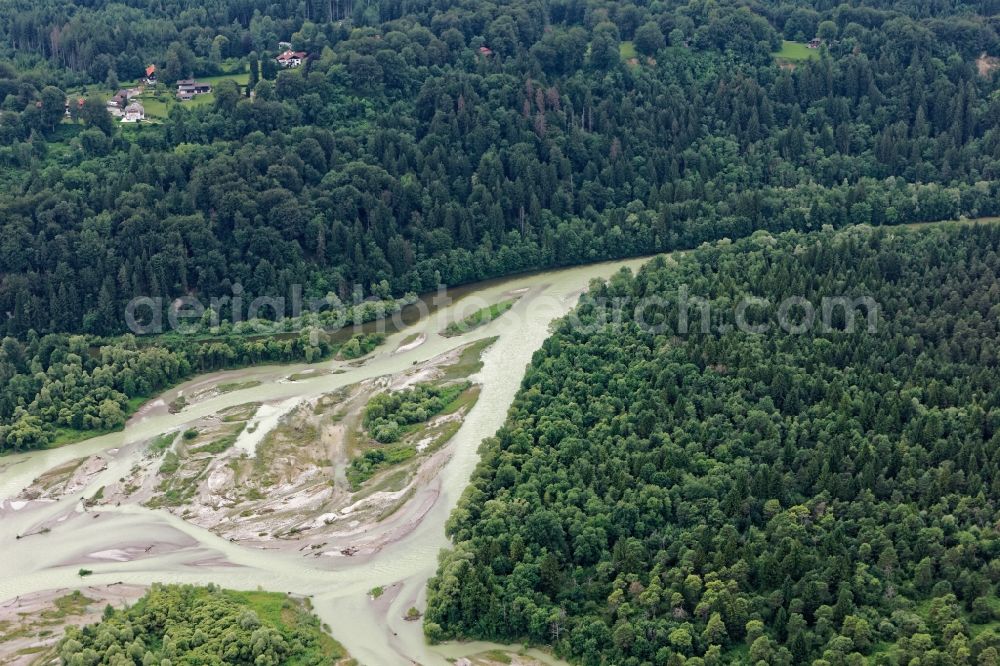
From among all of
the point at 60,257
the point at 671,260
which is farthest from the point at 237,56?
the point at 671,260

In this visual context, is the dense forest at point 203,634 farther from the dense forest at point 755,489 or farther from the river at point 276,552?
the dense forest at point 755,489

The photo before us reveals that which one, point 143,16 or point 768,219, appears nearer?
point 768,219

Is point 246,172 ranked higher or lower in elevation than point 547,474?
higher

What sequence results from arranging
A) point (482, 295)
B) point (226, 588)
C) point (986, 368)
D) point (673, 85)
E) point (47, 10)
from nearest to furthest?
1. point (226, 588)
2. point (986, 368)
3. point (482, 295)
4. point (673, 85)
5. point (47, 10)

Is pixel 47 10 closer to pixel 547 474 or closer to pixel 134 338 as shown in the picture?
pixel 134 338

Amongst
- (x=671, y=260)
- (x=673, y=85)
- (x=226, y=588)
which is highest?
(x=673, y=85)

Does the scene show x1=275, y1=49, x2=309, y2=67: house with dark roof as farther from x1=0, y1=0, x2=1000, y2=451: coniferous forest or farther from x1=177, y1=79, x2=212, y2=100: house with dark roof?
x1=177, y1=79, x2=212, y2=100: house with dark roof

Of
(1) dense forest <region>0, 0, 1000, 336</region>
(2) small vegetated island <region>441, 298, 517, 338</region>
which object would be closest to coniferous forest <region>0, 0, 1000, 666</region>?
(1) dense forest <region>0, 0, 1000, 336</region>
